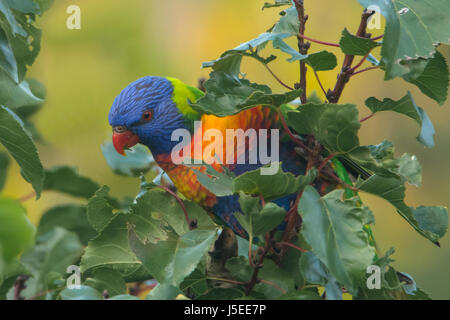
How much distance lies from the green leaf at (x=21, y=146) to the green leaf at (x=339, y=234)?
583 mm

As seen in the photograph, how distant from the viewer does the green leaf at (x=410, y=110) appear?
3.10 feet

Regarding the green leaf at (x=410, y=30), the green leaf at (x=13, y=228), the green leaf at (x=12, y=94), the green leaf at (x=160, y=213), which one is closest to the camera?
the green leaf at (x=13, y=228)

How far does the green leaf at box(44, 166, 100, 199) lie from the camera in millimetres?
1849

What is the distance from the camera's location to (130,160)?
72.7 inches

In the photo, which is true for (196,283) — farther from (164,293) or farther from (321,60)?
(321,60)

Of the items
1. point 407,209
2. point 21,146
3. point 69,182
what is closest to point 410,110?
point 407,209

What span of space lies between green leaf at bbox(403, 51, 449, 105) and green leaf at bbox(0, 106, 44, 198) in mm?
754

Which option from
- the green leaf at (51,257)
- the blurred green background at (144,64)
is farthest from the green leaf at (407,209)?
the blurred green background at (144,64)

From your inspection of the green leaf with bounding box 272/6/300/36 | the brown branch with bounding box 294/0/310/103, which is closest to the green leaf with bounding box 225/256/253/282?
the brown branch with bounding box 294/0/310/103

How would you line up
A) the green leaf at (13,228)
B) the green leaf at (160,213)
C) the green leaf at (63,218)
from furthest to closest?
1. the green leaf at (63,218)
2. the green leaf at (160,213)
3. the green leaf at (13,228)

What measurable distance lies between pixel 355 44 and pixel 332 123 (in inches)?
5.4

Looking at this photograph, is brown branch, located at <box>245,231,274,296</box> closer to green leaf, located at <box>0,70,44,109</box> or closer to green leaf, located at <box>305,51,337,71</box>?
green leaf, located at <box>305,51,337,71</box>

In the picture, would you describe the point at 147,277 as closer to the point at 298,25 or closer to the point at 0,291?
the point at 0,291

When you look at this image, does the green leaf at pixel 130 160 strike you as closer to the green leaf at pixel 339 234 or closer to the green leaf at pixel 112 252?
the green leaf at pixel 112 252
